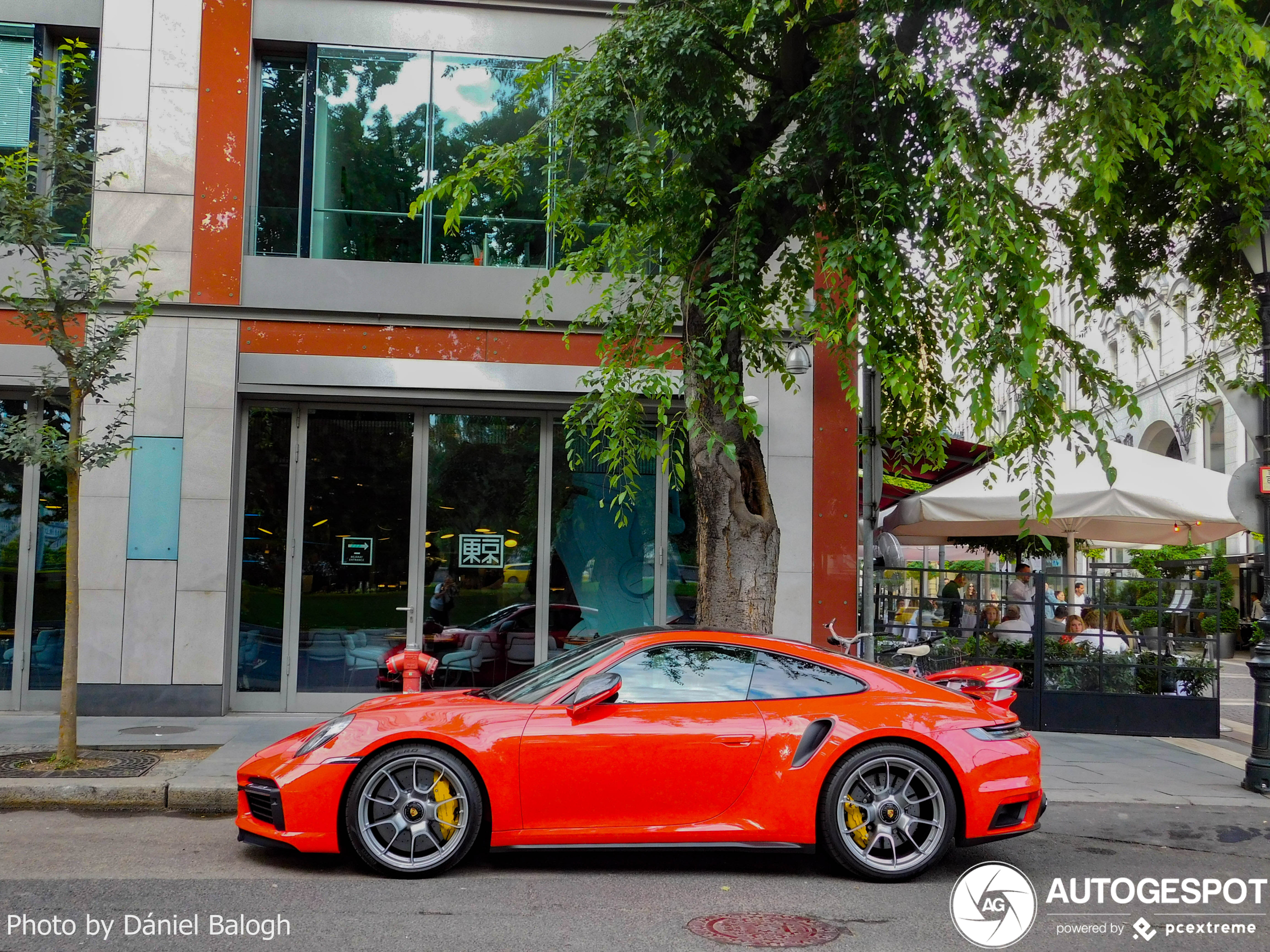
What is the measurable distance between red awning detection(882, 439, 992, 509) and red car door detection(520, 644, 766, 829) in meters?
4.68

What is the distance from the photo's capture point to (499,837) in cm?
555

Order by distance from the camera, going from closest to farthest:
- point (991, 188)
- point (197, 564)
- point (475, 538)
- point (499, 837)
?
point (499, 837), point (991, 188), point (197, 564), point (475, 538)

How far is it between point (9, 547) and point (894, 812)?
960 cm

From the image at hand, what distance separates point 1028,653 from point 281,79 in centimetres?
1023

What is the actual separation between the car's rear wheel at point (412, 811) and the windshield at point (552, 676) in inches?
21.8

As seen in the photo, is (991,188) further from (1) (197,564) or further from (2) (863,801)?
(1) (197,564)

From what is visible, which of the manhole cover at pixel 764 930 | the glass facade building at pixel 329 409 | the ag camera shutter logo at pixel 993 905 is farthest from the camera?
the glass facade building at pixel 329 409

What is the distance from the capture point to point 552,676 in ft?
20.0

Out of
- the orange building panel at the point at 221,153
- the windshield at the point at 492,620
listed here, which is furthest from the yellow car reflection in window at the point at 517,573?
the orange building panel at the point at 221,153

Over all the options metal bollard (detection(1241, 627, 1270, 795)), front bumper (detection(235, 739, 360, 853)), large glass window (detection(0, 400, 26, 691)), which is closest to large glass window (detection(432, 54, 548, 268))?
large glass window (detection(0, 400, 26, 691))

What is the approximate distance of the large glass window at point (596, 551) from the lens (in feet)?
38.6

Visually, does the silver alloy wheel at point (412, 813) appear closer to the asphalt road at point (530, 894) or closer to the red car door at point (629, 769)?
the asphalt road at point (530, 894)

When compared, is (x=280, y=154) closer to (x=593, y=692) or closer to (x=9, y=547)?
(x=9, y=547)

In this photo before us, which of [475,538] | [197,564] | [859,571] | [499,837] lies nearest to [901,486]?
[859,571]
